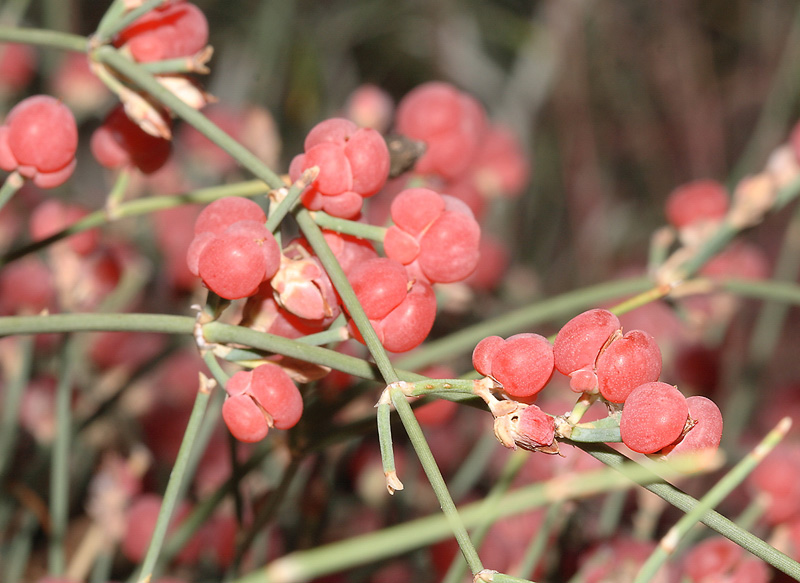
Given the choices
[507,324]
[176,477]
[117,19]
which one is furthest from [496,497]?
[117,19]

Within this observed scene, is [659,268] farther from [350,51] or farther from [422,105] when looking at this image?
[350,51]

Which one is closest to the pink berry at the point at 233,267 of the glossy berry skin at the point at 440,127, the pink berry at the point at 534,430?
the pink berry at the point at 534,430

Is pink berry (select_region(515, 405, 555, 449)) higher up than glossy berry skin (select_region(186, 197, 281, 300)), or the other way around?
pink berry (select_region(515, 405, 555, 449))

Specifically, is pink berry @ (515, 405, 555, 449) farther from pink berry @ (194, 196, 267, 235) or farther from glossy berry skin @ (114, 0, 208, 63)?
glossy berry skin @ (114, 0, 208, 63)

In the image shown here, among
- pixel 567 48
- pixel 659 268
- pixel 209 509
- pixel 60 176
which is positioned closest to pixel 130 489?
pixel 209 509

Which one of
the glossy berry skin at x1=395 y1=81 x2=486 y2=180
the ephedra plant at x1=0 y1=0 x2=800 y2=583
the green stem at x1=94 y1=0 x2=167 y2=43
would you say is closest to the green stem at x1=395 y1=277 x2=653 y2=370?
the ephedra plant at x1=0 y1=0 x2=800 y2=583

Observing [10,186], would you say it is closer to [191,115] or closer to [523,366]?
[191,115]
